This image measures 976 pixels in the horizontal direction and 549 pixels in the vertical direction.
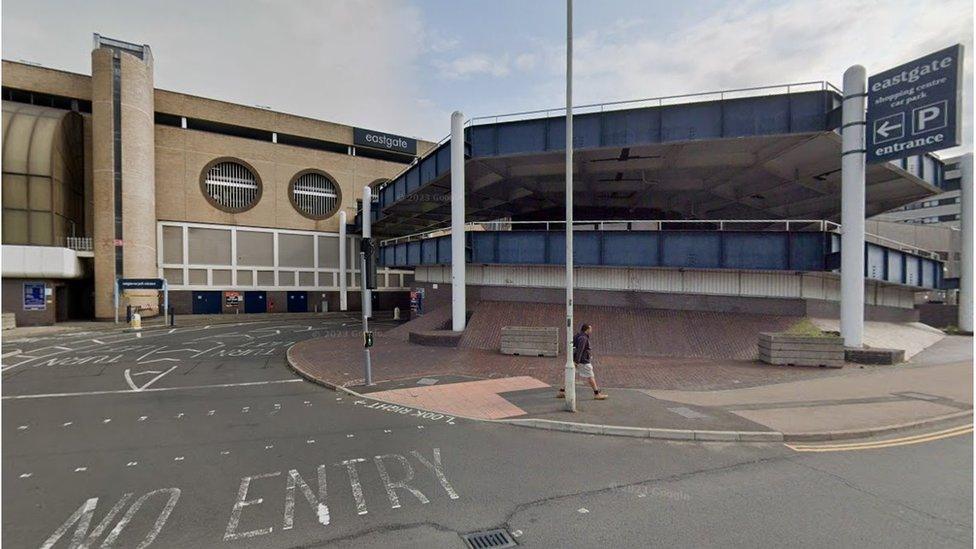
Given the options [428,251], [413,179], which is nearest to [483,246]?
[428,251]

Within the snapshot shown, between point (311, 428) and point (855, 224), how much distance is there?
17.1m

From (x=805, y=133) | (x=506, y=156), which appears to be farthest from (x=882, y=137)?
(x=506, y=156)

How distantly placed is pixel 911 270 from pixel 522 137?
56.5 feet

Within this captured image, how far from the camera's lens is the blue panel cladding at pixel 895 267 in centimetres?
1603

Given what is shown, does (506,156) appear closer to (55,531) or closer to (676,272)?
(676,272)

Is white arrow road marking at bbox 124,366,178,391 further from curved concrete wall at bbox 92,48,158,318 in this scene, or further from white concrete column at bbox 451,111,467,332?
curved concrete wall at bbox 92,48,158,318

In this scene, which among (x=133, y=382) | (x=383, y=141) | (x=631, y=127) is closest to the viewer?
(x=133, y=382)

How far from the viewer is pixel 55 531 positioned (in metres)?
4.59

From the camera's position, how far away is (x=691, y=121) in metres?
15.3

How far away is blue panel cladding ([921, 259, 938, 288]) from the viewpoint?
18.1 meters

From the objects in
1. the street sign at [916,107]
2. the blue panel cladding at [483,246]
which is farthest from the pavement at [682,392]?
the street sign at [916,107]

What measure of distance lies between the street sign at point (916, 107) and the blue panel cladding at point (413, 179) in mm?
19098

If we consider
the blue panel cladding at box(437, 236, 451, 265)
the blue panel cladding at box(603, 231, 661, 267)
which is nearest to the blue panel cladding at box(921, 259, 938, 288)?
the blue panel cladding at box(603, 231, 661, 267)

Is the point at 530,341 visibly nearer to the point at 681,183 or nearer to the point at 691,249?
the point at 691,249
